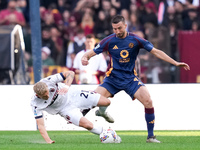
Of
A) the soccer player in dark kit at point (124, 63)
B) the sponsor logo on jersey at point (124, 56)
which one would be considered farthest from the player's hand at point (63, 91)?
the sponsor logo on jersey at point (124, 56)

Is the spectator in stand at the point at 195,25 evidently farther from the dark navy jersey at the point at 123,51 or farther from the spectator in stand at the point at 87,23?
the dark navy jersey at the point at 123,51

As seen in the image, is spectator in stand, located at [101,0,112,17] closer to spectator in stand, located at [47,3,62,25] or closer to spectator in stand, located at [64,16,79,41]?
spectator in stand, located at [64,16,79,41]

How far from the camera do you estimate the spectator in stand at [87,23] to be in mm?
17078

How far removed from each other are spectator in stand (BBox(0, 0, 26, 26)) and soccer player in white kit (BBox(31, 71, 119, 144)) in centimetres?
759

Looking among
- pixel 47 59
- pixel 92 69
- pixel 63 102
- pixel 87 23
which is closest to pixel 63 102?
pixel 63 102

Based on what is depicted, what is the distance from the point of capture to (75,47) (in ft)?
53.6

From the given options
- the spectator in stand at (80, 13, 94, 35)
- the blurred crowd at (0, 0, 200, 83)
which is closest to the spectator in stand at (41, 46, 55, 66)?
the blurred crowd at (0, 0, 200, 83)

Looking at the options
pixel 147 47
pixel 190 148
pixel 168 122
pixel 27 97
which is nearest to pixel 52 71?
pixel 27 97

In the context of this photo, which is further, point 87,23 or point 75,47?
point 87,23

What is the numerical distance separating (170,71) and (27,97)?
4248 mm

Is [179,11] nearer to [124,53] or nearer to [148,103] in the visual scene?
[124,53]

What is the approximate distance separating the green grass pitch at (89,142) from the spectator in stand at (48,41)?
461 centimetres

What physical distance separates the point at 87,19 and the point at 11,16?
2.10 meters

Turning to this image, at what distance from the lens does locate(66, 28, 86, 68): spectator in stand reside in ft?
53.4
